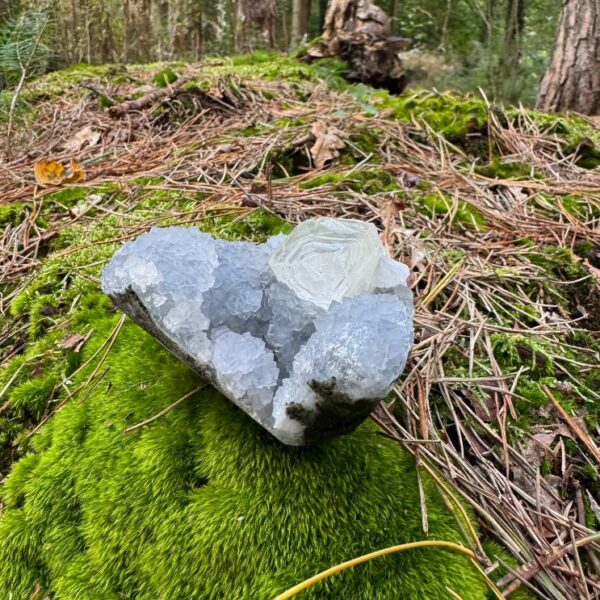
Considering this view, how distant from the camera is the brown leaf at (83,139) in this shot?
3.46 metres

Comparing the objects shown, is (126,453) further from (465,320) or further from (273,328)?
(465,320)

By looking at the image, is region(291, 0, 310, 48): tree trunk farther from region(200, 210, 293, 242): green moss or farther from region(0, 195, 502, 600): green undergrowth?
region(0, 195, 502, 600): green undergrowth

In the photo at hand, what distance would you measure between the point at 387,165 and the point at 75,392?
2103mm

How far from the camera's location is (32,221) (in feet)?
8.29

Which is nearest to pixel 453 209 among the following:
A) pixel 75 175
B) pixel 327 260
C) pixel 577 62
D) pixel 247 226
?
pixel 247 226

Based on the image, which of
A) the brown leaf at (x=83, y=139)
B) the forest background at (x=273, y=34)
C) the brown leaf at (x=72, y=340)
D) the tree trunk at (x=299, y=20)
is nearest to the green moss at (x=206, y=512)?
the brown leaf at (x=72, y=340)

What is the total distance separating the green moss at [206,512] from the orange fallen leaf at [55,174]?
1.86 meters

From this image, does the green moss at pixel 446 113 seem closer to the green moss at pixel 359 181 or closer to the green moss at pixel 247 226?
the green moss at pixel 359 181

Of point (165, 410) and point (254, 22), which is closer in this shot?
point (165, 410)

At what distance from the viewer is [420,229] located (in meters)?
2.40

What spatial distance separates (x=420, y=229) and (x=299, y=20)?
25.2 feet

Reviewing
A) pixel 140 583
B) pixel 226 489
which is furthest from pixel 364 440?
pixel 140 583

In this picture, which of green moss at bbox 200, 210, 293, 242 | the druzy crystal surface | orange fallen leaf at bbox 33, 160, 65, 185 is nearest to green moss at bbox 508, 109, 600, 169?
green moss at bbox 200, 210, 293, 242

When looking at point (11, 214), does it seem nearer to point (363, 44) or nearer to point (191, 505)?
point (191, 505)
